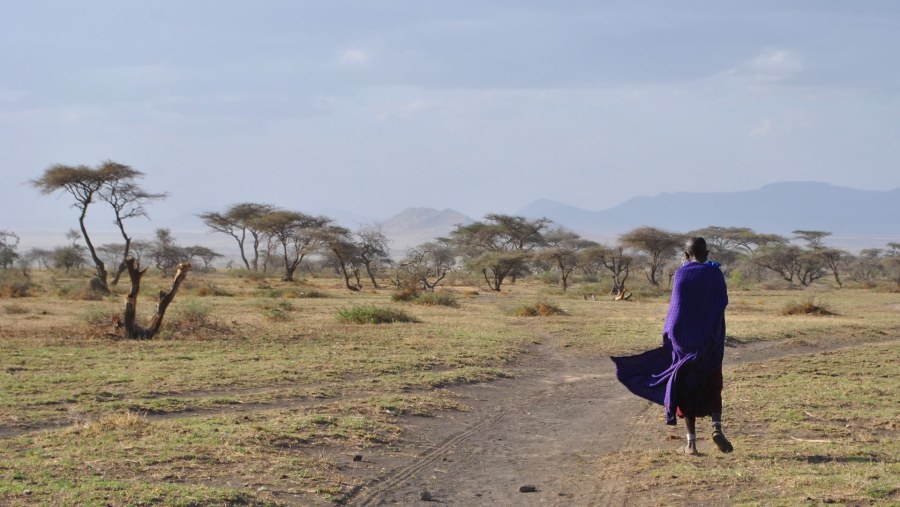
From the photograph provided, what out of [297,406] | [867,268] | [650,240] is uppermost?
[650,240]

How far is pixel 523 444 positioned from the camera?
27.6 ft

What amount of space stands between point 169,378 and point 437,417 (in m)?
4.00

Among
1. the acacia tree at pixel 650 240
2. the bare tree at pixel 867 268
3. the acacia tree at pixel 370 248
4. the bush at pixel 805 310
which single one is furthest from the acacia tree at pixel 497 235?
the bush at pixel 805 310

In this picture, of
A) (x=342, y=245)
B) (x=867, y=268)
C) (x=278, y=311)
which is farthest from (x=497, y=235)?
(x=278, y=311)

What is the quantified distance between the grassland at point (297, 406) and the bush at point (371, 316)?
49 centimetres

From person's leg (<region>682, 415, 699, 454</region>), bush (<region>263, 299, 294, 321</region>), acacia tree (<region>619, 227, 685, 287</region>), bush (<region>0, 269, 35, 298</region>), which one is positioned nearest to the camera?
person's leg (<region>682, 415, 699, 454</region>)

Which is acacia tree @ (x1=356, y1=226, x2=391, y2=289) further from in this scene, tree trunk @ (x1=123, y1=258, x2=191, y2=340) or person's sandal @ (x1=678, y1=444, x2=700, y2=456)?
person's sandal @ (x1=678, y1=444, x2=700, y2=456)

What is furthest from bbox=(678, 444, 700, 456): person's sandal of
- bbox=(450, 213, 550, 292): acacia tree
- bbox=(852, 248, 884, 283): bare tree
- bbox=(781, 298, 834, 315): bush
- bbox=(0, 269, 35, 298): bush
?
bbox=(852, 248, 884, 283): bare tree

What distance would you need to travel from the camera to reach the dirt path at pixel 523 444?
256 inches

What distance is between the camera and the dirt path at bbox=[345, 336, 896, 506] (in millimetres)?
6508

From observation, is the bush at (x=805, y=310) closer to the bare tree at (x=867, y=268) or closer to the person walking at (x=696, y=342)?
the person walking at (x=696, y=342)

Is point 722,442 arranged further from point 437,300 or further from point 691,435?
point 437,300

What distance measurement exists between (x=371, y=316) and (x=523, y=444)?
43.1 feet

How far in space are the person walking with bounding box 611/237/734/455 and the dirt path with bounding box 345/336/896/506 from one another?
101 cm
